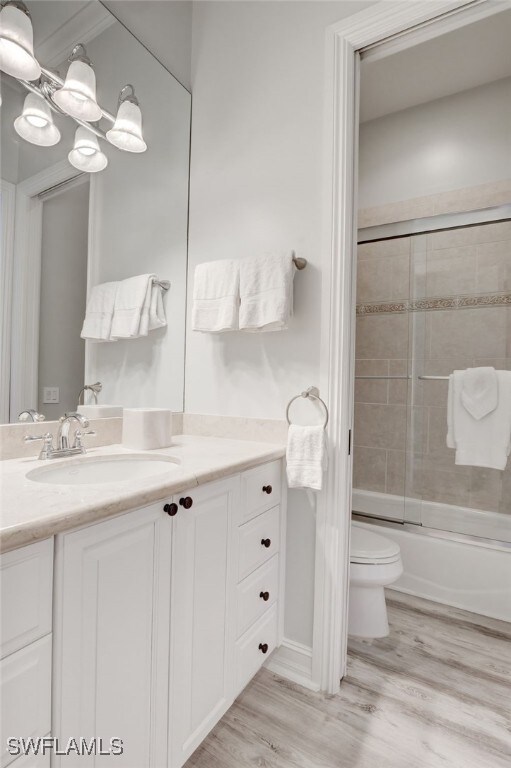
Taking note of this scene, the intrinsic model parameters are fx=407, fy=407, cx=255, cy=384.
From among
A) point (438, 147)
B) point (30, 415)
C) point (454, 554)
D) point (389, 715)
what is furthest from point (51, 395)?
point (438, 147)

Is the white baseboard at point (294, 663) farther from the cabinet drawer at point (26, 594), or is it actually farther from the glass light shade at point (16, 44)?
the glass light shade at point (16, 44)

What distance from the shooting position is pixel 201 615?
111 cm

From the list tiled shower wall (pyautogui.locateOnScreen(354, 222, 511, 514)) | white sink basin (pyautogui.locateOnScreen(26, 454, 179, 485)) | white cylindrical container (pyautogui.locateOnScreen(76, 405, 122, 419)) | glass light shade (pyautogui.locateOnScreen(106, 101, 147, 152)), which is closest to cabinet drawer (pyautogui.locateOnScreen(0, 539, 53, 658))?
white sink basin (pyautogui.locateOnScreen(26, 454, 179, 485))

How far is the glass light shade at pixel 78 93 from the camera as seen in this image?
1.31 m

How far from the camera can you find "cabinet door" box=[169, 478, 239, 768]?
1.02 meters

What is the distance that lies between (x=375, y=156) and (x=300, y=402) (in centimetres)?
197

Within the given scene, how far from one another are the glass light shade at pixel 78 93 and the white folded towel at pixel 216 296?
2.11 ft

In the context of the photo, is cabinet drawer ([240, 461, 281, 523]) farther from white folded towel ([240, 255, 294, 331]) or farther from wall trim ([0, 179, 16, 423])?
wall trim ([0, 179, 16, 423])

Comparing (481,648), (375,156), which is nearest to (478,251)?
(375,156)

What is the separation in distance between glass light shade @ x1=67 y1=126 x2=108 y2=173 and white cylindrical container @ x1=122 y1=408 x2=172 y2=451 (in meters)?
0.87

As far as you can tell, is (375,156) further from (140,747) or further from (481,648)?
(140,747)

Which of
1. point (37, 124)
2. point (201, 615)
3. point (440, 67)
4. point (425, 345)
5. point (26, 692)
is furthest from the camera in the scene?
point (425, 345)

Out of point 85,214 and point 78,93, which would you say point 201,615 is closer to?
point 85,214

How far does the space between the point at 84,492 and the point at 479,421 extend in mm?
2096
